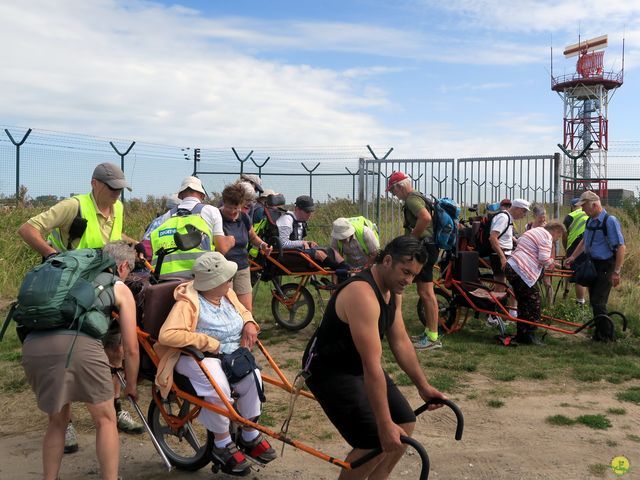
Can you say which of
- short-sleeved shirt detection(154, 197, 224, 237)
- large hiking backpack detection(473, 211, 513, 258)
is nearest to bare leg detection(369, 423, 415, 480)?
short-sleeved shirt detection(154, 197, 224, 237)

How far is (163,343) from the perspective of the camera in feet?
12.5

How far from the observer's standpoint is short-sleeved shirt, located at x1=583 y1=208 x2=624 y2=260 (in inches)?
287

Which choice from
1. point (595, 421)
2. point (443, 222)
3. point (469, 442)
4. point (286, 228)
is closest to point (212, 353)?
point (469, 442)

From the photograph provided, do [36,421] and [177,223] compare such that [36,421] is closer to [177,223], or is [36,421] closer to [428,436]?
[177,223]

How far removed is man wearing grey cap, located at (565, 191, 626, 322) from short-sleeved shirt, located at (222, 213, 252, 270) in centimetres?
375

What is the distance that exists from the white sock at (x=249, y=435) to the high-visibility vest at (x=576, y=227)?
729cm

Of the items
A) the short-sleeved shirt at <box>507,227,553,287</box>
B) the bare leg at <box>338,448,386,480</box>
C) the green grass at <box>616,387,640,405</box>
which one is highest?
the short-sleeved shirt at <box>507,227,553,287</box>

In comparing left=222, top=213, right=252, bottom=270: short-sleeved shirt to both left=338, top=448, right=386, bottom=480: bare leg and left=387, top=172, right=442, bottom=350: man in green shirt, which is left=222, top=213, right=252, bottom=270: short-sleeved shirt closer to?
left=387, top=172, right=442, bottom=350: man in green shirt

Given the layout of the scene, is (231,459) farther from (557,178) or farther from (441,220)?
(557,178)

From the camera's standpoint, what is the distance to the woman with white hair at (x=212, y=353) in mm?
3789

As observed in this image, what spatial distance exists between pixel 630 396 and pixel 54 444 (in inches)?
174

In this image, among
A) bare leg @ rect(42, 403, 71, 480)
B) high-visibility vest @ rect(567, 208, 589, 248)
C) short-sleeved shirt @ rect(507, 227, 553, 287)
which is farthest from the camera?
high-visibility vest @ rect(567, 208, 589, 248)

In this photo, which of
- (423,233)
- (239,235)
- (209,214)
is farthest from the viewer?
(423,233)

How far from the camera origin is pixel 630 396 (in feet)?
17.9
